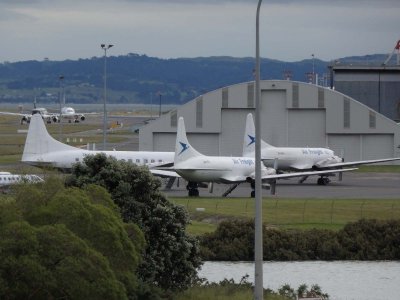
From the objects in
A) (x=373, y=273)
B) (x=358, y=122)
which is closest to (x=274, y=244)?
(x=373, y=273)

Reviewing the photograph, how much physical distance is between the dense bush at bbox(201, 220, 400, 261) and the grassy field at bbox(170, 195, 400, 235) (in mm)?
2493

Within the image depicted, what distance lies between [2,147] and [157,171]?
178 ft

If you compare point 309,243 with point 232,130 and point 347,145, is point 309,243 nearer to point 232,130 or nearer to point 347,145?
point 232,130

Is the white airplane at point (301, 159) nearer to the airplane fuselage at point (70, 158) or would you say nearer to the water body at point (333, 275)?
the airplane fuselage at point (70, 158)

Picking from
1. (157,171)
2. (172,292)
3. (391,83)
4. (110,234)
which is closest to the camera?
(110,234)

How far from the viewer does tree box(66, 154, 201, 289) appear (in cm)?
4022

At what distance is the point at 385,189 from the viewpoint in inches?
3374

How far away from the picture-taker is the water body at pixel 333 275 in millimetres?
46875

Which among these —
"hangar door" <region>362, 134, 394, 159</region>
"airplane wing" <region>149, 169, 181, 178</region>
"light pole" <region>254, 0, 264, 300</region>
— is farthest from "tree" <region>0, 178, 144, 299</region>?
"hangar door" <region>362, 134, 394, 159</region>

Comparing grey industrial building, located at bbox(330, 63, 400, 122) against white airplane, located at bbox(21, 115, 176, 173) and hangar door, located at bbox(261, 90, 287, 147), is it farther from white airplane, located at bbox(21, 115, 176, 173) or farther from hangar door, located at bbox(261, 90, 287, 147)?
white airplane, located at bbox(21, 115, 176, 173)

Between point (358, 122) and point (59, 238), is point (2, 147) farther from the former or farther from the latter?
point (59, 238)

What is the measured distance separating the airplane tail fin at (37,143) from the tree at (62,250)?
52.9 meters

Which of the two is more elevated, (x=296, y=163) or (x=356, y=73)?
(x=356, y=73)

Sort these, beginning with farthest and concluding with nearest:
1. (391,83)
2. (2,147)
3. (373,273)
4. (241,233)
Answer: (391,83)
(2,147)
(241,233)
(373,273)
